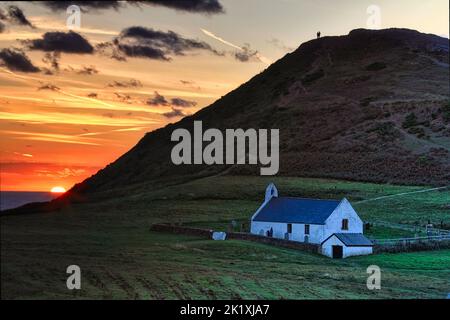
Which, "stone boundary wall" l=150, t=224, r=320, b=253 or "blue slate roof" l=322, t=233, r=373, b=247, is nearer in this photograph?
"blue slate roof" l=322, t=233, r=373, b=247

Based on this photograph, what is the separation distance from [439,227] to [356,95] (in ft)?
339

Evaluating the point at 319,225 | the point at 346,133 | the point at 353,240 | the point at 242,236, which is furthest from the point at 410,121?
the point at 242,236

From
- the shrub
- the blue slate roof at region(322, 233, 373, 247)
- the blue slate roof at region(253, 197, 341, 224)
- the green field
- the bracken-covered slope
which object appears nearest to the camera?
the green field

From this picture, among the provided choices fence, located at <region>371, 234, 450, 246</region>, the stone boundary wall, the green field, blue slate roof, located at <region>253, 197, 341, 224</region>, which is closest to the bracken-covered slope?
the green field

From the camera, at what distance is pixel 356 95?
182875 millimetres

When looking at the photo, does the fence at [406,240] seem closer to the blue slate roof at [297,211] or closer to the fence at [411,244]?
the fence at [411,244]

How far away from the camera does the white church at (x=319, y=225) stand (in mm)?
66706

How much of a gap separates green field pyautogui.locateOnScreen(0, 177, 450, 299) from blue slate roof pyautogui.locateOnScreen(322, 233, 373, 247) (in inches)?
71.1

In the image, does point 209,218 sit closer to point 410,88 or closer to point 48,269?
point 48,269

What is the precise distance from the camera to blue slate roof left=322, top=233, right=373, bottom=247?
6688 cm

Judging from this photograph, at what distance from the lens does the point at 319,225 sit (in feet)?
235

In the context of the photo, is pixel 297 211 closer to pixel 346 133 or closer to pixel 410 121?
pixel 346 133

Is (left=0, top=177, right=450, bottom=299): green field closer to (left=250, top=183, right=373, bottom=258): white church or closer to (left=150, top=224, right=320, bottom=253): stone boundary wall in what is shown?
(left=150, top=224, right=320, bottom=253): stone boundary wall
